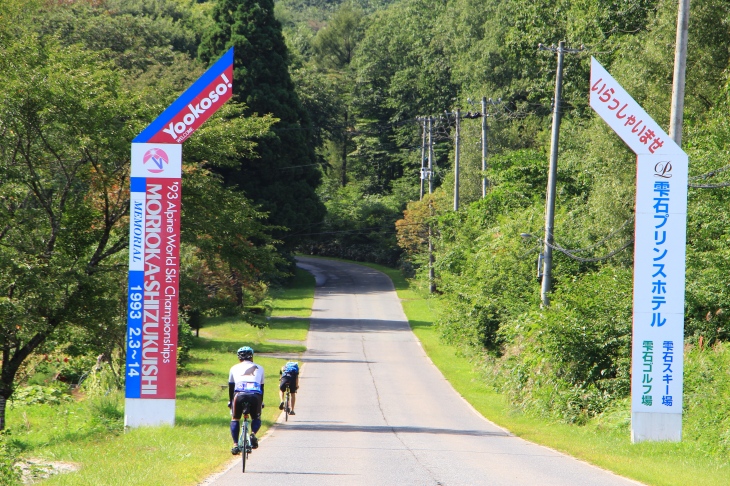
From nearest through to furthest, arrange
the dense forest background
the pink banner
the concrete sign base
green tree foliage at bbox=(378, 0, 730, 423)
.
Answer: the concrete sign base, the pink banner, the dense forest background, green tree foliage at bbox=(378, 0, 730, 423)

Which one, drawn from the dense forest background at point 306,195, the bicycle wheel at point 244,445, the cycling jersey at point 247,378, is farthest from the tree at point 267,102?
the bicycle wheel at point 244,445

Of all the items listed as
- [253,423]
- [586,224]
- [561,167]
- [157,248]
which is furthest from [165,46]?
[253,423]

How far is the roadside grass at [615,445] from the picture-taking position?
1298 cm

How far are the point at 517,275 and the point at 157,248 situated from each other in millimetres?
17757

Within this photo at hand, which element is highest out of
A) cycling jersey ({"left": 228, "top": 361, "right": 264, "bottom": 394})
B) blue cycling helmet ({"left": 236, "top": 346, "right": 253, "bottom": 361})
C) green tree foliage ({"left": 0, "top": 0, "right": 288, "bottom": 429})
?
green tree foliage ({"left": 0, "top": 0, "right": 288, "bottom": 429})

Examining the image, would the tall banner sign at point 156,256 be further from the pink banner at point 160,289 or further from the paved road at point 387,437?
the paved road at point 387,437

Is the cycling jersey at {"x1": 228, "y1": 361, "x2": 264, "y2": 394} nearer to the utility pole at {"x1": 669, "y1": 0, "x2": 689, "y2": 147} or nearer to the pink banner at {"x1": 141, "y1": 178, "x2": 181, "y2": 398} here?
the pink banner at {"x1": 141, "y1": 178, "x2": 181, "y2": 398}

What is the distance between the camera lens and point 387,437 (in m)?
17.6

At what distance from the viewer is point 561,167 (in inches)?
1423

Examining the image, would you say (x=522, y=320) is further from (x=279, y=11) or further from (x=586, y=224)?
(x=279, y=11)

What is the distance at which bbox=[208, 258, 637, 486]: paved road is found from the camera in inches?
475

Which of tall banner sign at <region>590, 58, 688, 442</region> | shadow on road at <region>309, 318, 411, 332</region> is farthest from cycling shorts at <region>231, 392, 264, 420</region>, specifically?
shadow on road at <region>309, 318, 411, 332</region>

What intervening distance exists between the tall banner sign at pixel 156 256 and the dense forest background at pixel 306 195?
282 centimetres

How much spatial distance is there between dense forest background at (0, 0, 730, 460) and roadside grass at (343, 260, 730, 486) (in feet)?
2.71
